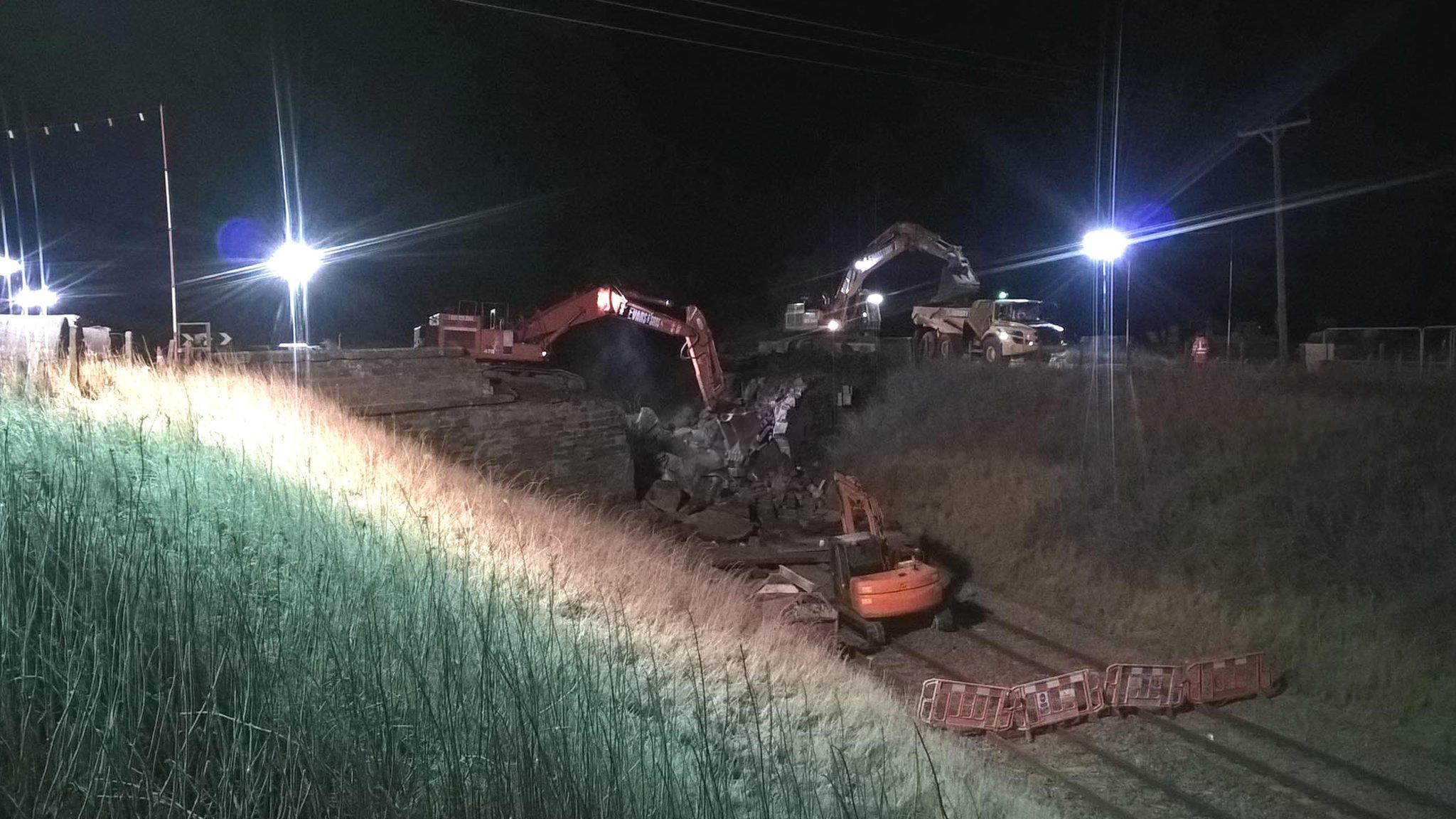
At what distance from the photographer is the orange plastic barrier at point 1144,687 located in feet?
34.1

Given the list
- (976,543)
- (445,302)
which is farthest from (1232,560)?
(445,302)

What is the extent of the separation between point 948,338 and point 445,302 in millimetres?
24769

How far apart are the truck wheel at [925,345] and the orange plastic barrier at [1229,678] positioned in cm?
1812

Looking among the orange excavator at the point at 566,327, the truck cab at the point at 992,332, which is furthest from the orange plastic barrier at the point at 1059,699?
the truck cab at the point at 992,332

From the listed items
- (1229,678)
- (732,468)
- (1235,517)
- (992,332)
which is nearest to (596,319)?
(732,468)

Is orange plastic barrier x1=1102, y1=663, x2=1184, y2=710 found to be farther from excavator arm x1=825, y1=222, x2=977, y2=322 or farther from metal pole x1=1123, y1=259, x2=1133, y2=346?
excavator arm x1=825, y1=222, x2=977, y2=322

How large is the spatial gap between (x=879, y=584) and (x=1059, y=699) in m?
2.89

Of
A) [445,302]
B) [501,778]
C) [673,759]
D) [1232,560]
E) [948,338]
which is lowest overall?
[1232,560]

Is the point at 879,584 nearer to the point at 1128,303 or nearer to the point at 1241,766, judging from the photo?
the point at 1241,766

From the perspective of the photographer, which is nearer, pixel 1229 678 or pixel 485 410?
pixel 1229 678

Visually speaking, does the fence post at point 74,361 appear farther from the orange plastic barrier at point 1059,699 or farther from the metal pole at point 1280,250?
the metal pole at point 1280,250

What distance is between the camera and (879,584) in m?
12.6

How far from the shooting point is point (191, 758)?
2926 mm

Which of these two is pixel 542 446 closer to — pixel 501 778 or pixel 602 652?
pixel 602 652
